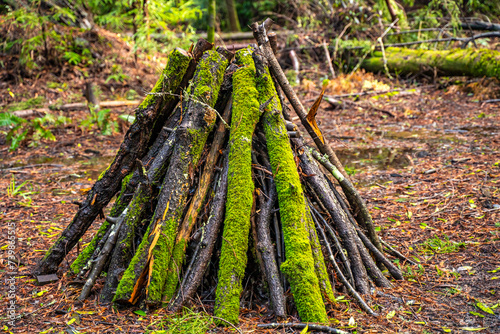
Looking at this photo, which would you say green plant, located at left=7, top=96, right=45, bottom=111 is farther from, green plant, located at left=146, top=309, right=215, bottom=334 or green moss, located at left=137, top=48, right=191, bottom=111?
green plant, located at left=146, top=309, right=215, bottom=334

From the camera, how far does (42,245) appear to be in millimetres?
4273

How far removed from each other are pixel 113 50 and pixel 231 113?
1126 centimetres

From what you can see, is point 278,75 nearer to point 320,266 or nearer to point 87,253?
point 320,266

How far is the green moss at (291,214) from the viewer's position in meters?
2.81

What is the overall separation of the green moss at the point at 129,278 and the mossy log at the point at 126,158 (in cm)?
82

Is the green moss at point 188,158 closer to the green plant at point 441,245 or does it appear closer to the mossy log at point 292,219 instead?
the mossy log at point 292,219

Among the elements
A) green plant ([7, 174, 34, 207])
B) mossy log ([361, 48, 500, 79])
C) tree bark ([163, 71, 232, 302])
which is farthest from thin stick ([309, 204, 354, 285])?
mossy log ([361, 48, 500, 79])

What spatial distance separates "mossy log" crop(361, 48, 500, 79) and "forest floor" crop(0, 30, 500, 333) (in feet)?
1.35

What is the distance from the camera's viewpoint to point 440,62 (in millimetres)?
10945

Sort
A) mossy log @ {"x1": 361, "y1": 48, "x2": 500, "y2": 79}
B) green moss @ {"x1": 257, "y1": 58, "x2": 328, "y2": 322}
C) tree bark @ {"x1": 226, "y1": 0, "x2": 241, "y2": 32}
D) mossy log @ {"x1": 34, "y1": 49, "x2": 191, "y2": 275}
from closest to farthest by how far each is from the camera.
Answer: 1. green moss @ {"x1": 257, "y1": 58, "x2": 328, "y2": 322}
2. mossy log @ {"x1": 34, "y1": 49, "x2": 191, "y2": 275}
3. mossy log @ {"x1": 361, "y1": 48, "x2": 500, "y2": 79}
4. tree bark @ {"x1": 226, "y1": 0, "x2": 241, "y2": 32}

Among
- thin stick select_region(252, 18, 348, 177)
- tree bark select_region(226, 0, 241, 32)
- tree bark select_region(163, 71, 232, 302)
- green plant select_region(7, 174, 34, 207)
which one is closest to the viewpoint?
tree bark select_region(163, 71, 232, 302)

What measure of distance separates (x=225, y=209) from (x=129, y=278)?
35.7 inches

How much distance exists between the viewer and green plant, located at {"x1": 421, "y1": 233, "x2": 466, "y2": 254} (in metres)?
3.95

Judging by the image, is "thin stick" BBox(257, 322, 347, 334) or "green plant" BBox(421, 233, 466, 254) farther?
Answer: "green plant" BBox(421, 233, 466, 254)
